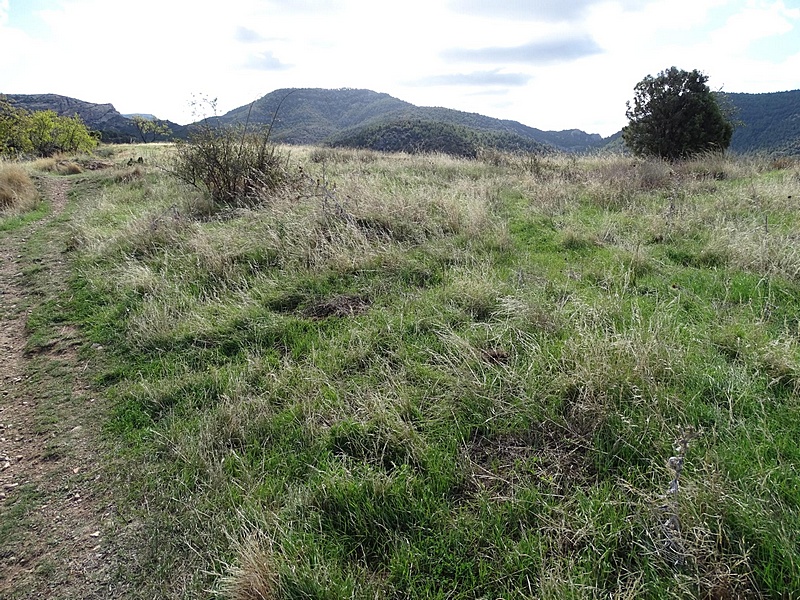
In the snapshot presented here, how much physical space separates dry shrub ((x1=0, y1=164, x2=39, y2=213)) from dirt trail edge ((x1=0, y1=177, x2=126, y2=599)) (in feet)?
25.0

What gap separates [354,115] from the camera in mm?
111688

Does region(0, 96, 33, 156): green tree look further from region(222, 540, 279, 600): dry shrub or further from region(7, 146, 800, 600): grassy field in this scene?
region(222, 540, 279, 600): dry shrub

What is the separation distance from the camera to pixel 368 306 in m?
4.39

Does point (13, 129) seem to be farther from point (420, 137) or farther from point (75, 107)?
point (75, 107)

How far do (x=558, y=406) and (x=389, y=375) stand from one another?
1171mm

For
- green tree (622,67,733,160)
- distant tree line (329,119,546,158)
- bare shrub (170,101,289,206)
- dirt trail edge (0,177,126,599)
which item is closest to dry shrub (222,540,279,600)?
dirt trail edge (0,177,126,599)

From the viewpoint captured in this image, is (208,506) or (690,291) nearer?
(208,506)

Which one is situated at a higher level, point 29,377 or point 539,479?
point 539,479

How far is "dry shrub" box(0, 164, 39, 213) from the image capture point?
34.5 feet

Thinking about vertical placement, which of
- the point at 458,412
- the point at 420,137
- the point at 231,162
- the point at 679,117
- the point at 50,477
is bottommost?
the point at 50,477

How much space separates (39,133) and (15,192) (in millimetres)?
27279

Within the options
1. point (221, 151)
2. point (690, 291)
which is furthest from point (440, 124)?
point (690, 291)

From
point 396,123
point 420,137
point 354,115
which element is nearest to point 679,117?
point 420,137

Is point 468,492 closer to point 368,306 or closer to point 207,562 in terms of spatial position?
point 207,562
